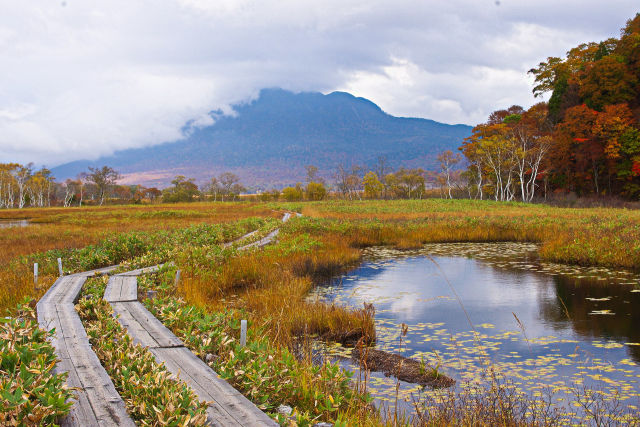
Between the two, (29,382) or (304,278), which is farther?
(304,278)

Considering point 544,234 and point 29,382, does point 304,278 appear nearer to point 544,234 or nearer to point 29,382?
point 29,382

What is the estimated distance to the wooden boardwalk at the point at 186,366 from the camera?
356 centimetres

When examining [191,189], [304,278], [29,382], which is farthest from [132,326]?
[191,189]

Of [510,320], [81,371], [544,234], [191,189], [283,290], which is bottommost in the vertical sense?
[510,320]

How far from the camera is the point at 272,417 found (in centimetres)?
377

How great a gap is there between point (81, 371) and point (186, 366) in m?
0.99

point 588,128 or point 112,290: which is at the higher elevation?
point 588,128

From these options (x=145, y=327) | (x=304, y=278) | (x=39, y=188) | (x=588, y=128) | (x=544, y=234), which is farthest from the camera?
(x=39, y=188)

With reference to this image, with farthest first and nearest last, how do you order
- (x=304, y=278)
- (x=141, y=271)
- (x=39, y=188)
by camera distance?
1. (x=39, y=188)
2. (x=304, y=278)
3. (x=141, y=271)

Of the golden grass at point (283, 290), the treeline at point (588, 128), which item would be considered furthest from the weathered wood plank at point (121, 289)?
the treeline at point (588, 128)

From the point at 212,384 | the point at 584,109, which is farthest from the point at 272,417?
the point at 584,109

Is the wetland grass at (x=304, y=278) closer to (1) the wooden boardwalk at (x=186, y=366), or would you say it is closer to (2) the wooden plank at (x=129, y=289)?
(1) the wooden boardwalk at (x=186, y=366)

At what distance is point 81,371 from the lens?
432cm

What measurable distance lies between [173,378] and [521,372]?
4.82m
